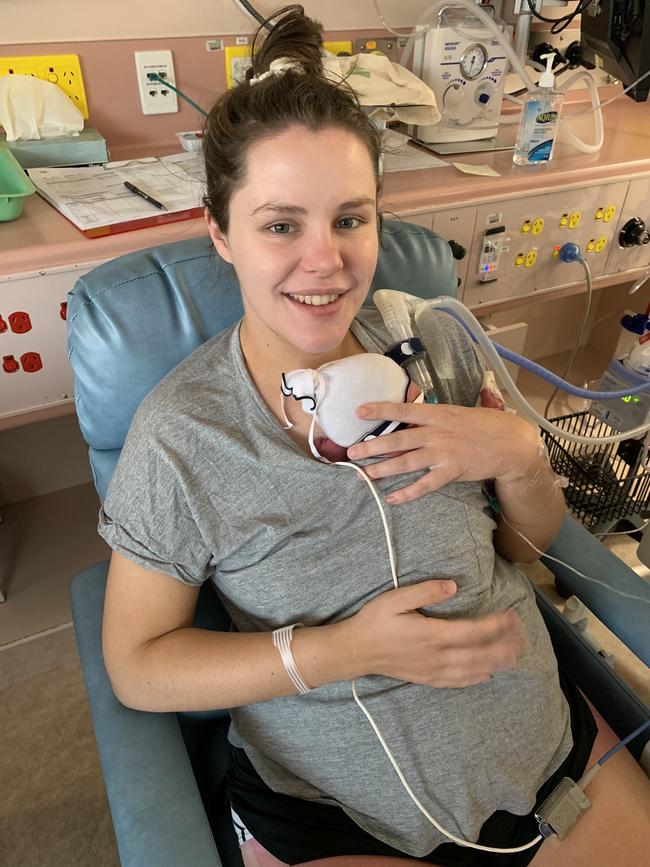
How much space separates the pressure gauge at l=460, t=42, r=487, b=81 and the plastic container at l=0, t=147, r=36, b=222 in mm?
1111

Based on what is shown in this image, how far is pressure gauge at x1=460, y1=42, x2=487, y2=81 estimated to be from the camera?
Result: 175 centimetres

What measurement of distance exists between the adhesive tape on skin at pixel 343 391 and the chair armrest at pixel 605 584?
43 centimetres

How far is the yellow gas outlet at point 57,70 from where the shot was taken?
1.55 meters

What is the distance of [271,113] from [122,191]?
29.2 inches

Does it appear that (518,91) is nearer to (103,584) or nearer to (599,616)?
(599,616)

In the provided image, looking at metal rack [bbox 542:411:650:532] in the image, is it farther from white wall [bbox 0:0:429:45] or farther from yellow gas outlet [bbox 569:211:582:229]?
white wall [bbox 0:0:429:45]

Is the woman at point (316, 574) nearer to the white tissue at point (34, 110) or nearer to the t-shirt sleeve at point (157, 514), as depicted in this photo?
the t-shirt sleeve at point (157, 514)

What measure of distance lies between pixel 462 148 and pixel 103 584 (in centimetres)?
145

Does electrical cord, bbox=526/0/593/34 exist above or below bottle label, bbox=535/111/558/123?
above

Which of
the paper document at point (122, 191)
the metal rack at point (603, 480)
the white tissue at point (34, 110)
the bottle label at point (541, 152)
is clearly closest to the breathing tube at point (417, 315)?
the paper document at point (122, 191)

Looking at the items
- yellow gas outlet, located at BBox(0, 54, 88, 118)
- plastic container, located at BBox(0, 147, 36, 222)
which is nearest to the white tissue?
yellow gas outlet, located at BBox(0, 54, 88, 118)

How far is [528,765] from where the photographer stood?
0.93 metres

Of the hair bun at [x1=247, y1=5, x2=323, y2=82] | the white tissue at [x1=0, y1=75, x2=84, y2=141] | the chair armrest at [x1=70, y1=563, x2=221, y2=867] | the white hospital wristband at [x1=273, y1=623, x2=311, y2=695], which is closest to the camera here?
the chair armrest at [x1=70, y1=563, x2=221, y2=867]

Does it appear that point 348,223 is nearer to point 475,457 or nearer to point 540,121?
point 475,457
